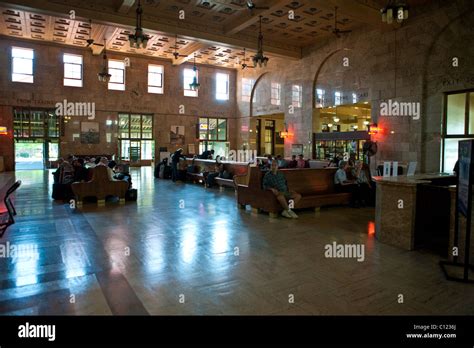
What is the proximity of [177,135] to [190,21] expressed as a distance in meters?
9.64

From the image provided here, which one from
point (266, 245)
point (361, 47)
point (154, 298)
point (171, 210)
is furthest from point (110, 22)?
point (154, 298)

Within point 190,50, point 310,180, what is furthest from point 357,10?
point 190,50

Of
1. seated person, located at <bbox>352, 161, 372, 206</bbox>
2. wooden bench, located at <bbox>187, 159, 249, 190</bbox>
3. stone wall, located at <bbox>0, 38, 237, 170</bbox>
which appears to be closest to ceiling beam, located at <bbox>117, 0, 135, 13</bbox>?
wooden bench, located at <bbox>187, 159, 249, 190</bbox>

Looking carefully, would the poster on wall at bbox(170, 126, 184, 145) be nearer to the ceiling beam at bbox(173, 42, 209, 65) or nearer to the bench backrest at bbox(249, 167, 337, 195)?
the ceiling beam at bbox(173, 42, 209, 65)

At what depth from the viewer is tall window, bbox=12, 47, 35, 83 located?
18734 mm

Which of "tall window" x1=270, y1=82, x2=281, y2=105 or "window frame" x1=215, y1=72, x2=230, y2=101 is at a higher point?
"window frame" x1=215, y1=72, x2=230, y2=101

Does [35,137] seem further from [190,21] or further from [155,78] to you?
[190,21]

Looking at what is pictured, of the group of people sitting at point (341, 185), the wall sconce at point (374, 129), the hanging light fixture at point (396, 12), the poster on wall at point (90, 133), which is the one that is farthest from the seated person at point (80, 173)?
the poster on wall at point (90, 133)

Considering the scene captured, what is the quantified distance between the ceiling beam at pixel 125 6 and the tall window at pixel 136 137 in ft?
30.7

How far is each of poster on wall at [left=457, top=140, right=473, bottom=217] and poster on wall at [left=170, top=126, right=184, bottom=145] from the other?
2107cm

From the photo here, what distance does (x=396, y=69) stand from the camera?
14047mm

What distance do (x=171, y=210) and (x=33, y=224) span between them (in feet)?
9.33

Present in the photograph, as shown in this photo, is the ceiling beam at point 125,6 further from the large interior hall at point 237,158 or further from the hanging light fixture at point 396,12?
the hanging light fixture at point 396,12

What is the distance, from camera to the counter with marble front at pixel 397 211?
191 inches
